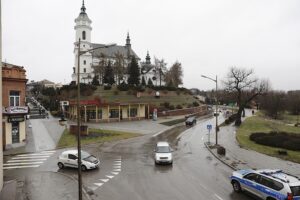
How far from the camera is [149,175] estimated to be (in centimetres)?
A: 2081

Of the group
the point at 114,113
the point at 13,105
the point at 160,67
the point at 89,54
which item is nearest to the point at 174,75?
the point at 160,67

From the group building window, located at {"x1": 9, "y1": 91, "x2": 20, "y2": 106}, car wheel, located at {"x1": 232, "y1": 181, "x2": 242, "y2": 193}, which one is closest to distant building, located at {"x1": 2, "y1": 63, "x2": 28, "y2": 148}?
building window, located at {"x1": 9, "y1": 91, "x2": 20, "y2": 106}

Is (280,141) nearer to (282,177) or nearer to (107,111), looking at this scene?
(282,177)

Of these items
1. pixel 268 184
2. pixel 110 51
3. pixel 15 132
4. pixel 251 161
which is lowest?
pixel 251 161

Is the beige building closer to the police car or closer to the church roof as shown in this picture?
the police car

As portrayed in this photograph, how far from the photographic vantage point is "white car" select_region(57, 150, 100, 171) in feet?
72.6

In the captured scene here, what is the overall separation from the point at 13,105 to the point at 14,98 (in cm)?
80

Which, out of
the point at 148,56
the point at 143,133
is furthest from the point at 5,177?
the point at 148,56

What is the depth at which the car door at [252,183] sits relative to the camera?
15.4 m

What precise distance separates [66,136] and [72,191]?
68.5ft

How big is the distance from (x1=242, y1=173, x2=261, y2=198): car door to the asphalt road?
675 mm

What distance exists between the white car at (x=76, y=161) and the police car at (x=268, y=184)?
10657mm

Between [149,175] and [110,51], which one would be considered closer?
[149,175]

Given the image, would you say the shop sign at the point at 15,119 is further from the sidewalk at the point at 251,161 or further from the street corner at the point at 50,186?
the sidewalk at the point at 251,161
